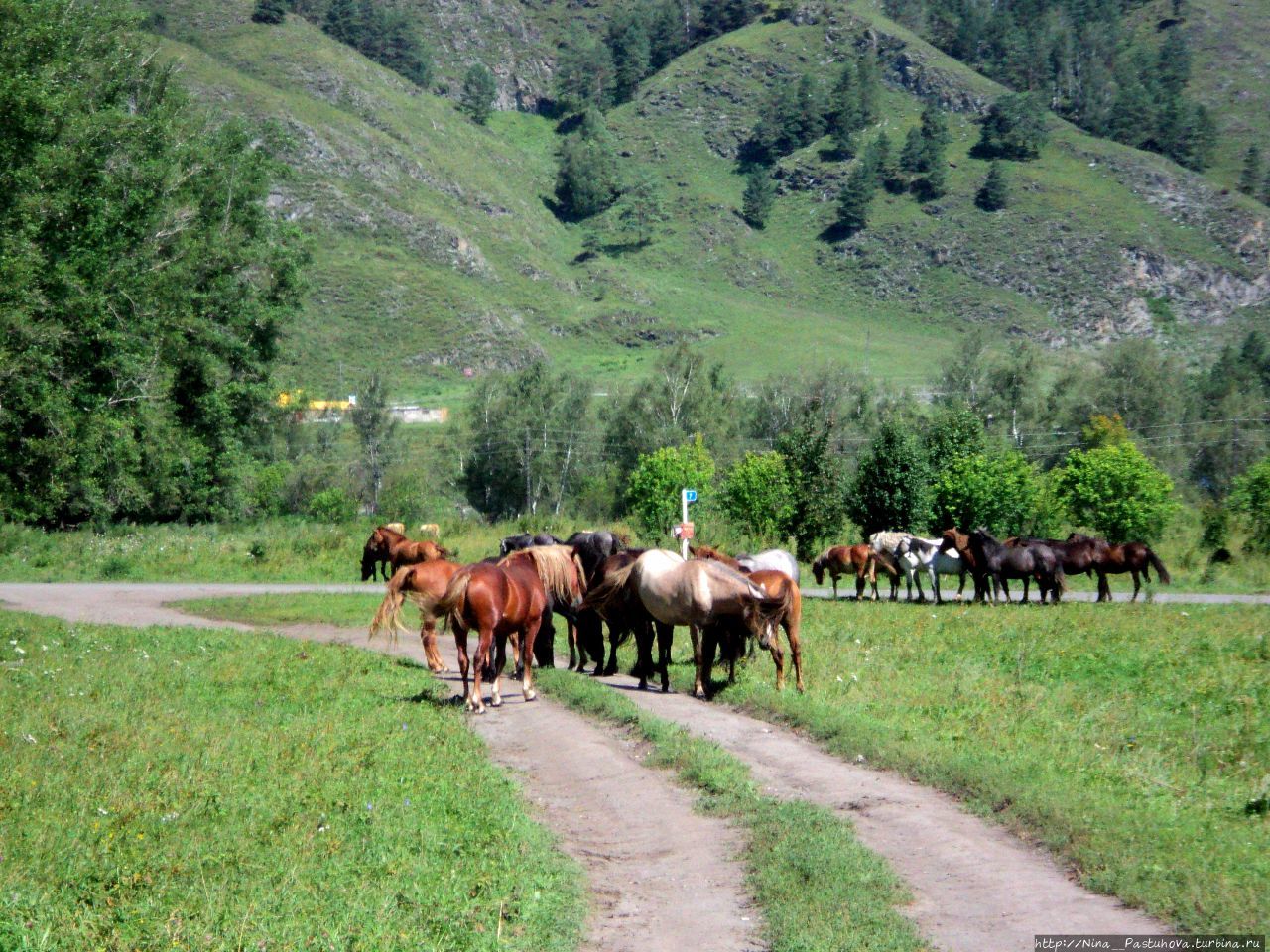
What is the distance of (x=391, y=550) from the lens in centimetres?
3716

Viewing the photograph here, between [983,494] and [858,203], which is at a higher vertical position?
[858,203]

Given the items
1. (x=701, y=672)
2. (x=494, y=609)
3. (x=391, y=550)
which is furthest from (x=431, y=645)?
(x=391, y=550)

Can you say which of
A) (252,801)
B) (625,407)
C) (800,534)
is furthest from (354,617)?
(625,407)

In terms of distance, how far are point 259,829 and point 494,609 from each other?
22.7 feet

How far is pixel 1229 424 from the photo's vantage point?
3952 inches

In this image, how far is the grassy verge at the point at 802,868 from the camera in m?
8.52

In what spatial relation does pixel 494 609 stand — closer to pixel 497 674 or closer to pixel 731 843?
pixel 497 674

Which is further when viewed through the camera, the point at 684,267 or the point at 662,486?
the point at 684,267

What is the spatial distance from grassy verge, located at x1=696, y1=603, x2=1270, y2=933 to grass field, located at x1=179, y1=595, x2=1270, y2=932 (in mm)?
29

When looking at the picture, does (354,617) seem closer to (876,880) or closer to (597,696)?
(597,696)

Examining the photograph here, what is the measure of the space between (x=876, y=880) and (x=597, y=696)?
8424 millimetres

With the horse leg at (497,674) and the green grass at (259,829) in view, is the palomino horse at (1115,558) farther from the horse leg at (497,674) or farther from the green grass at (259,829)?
the green grass at (259,829)

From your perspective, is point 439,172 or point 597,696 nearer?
point 597,696

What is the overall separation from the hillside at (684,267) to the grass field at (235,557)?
7717 cm
